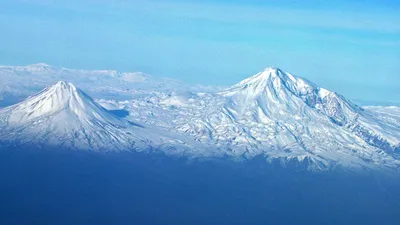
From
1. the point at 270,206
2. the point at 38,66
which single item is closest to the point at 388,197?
the point at 270,206

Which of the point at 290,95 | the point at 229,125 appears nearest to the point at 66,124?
the point at 229,125

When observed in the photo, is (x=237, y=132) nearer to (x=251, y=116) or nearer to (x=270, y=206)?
(x=251, y=116)

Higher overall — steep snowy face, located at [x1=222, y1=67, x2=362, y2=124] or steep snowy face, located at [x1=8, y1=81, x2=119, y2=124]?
steep snowy face, located at [x1=222, y1=67, x2=362, y2=124]

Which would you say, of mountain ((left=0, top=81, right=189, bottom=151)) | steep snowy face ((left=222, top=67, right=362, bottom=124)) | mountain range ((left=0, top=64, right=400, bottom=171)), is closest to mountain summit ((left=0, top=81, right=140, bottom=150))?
mountain ((left=0, top=81, right=189, bottom=151))

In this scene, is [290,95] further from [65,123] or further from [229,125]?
[65,123]

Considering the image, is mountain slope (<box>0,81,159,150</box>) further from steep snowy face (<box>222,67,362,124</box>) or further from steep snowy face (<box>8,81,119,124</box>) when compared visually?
steep snowy face (<box>222,67,362,124</box>)

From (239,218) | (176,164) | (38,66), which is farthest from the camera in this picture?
(38,66)

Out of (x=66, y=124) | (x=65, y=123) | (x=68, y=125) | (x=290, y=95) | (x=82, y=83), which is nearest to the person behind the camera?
(x=68, y=125)

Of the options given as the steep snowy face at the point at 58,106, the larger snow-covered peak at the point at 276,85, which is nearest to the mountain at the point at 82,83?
the steep snowy face at the point at 58,106
